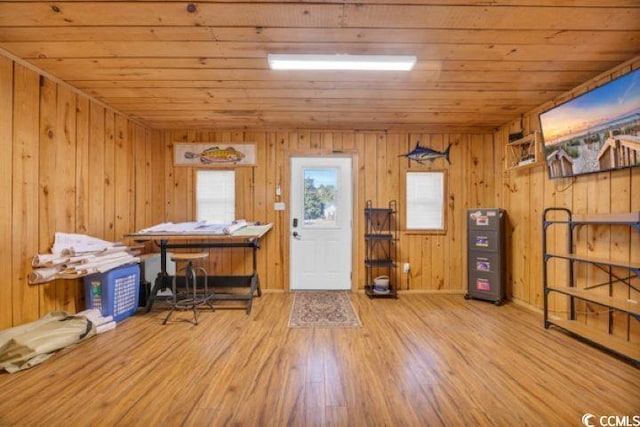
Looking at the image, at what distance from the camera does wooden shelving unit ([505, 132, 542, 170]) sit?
3.14m

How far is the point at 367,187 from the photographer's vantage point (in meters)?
A: 4.17

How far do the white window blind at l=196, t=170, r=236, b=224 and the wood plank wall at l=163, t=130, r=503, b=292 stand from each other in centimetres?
11

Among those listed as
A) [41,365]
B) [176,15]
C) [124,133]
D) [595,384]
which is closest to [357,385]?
[595,384]

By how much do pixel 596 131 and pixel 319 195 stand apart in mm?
3130

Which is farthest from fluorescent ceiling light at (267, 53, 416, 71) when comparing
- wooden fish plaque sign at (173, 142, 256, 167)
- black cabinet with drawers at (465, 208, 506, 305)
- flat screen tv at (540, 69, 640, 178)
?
black cabinet with drawers at (465, 208, 506, 305)

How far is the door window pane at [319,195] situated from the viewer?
14.0ft

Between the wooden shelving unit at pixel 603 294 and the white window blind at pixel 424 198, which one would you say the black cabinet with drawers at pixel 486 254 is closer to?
the white window blind at pixel 424 198

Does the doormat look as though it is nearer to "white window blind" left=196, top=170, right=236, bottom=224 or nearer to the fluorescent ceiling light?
"white window blind" left=196, top=170, right=236, bottom=224

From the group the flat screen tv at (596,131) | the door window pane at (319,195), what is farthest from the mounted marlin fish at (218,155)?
the flat screen tv at (596,131)

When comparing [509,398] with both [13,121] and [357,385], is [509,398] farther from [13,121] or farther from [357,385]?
[13,121]

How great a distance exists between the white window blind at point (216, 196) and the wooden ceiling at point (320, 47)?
3.94 ft

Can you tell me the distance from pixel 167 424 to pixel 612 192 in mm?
3924

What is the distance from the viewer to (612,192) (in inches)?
97.5

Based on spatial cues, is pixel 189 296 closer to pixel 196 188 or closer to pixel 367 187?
pixel 196 188
